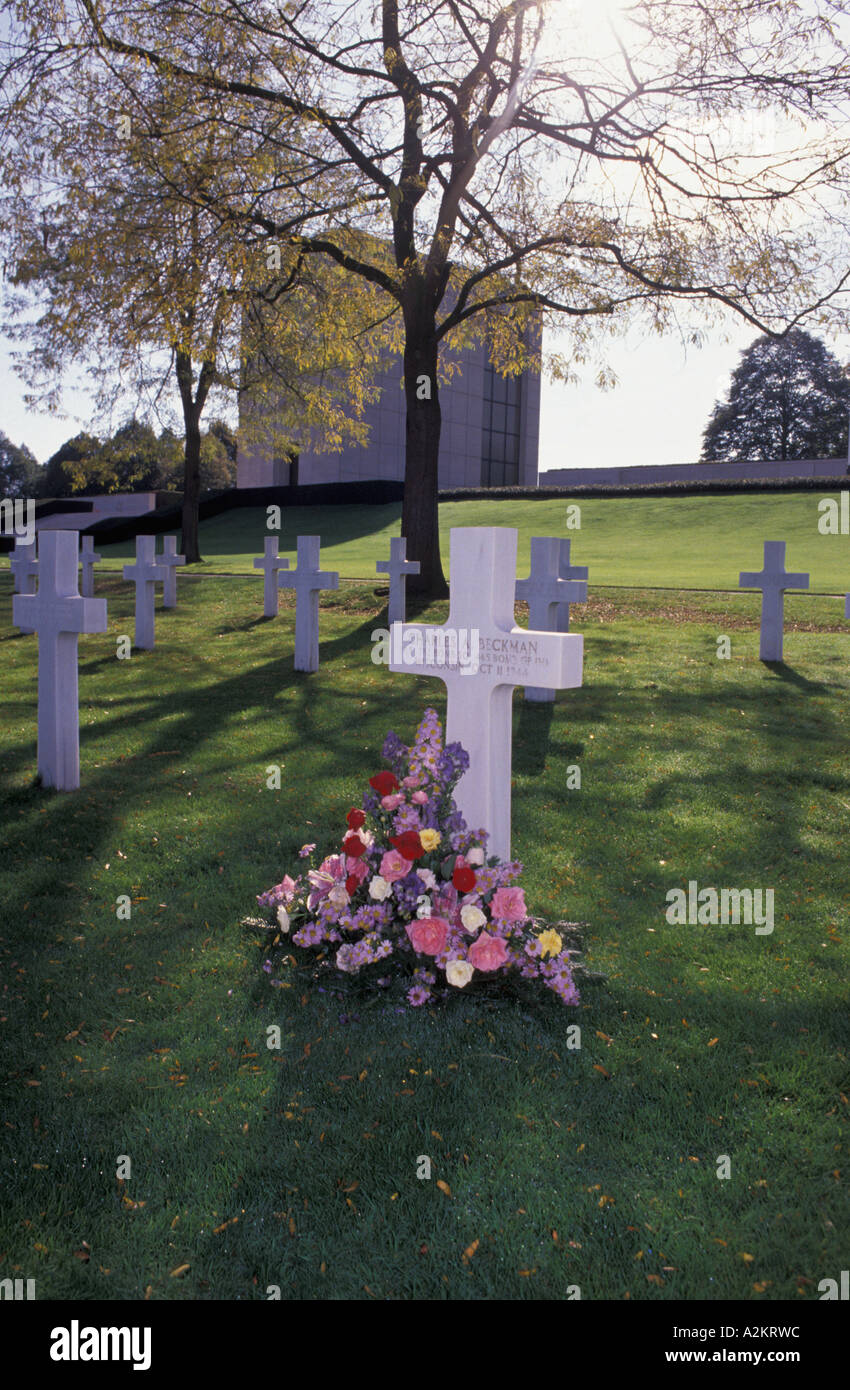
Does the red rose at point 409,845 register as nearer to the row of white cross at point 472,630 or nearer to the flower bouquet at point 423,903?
the flower bouquet at point 423,903

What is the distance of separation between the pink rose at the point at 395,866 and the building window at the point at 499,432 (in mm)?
51166

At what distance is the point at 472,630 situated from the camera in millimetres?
4652

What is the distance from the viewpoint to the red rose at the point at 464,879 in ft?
13.2

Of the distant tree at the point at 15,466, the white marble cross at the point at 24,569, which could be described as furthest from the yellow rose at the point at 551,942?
the distant tree at the point at 15,466

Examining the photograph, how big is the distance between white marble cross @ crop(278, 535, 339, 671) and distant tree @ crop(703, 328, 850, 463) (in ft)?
175

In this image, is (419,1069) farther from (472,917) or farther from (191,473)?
(191,473)

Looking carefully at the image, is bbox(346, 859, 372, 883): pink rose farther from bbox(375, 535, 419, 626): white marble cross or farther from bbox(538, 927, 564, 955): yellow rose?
bbox(375, 535, 419, 626): white marble cross

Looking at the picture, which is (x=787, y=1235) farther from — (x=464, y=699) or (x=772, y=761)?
(x=772, y=761)

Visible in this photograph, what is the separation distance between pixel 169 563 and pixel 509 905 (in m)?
12.1

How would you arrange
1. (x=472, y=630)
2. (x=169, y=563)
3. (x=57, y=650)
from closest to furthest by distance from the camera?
1. (x=472, y=630)
2. (x=57, y=650)
3. (x=169, y=563)

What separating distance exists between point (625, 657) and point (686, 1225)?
9.60 metres

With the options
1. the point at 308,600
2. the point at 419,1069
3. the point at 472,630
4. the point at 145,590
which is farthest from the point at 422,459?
the point at 419,1069

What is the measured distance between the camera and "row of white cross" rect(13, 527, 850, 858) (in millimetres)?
4559
